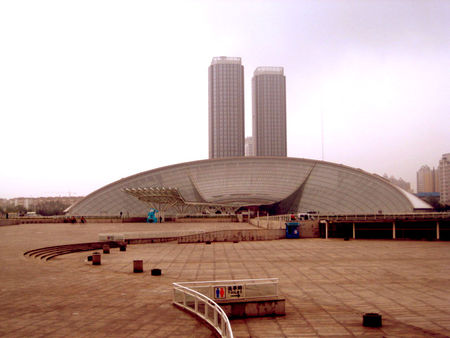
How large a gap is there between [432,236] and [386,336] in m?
39.4

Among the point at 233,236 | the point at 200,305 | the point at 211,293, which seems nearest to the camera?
the point at 200,305

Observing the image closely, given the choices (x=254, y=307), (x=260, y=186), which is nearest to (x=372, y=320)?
(x=254, y=307)

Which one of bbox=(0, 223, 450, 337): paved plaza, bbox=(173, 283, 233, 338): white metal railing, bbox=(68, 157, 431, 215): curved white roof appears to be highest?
bbox=(68, 157, 431, 215): curved white roof

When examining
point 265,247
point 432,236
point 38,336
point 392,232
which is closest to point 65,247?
point 265,247

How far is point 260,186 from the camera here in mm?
107875

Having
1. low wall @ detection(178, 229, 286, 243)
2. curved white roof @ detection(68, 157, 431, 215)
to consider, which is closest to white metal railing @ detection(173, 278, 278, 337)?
low wall @ detection(178, 229, 286, 243)

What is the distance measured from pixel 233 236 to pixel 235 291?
31.8 metres

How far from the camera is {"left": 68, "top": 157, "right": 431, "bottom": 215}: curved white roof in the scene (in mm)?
94562

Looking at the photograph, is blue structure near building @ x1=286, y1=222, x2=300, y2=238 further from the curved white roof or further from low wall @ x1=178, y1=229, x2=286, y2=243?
the curved white roof

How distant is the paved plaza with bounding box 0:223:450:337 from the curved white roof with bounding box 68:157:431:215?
61.9 metres

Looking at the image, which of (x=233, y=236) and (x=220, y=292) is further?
(x=233, y=236)

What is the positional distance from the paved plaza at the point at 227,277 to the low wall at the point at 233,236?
37.4 feet

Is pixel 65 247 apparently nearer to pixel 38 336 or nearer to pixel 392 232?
pixel 38 336

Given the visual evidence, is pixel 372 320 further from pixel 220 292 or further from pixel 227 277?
pixel 227 277
